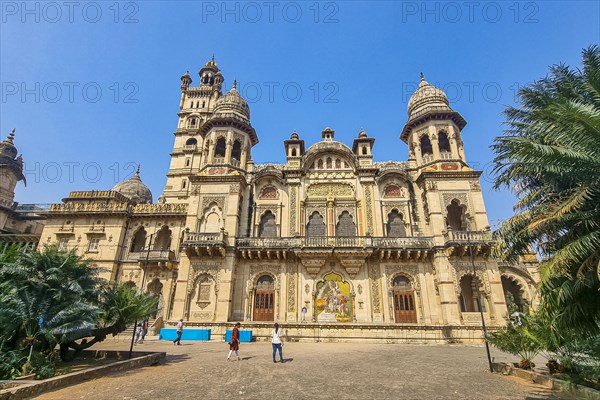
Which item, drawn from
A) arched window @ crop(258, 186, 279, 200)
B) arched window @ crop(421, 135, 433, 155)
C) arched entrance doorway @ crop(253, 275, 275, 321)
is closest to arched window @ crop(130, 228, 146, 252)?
arched window @ crop(258, 186, 279, 200)

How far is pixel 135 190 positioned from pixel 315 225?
2199cm

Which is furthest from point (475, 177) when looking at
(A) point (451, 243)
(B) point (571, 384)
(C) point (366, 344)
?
(B) point (571, 384)

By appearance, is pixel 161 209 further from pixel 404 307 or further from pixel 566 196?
pixel 566 196

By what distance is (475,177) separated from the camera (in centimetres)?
2359

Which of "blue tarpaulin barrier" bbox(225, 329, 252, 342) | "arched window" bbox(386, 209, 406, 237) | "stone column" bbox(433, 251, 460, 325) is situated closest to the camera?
"blue tarpaulin barrier" bbox(225, 329, 252, 342)

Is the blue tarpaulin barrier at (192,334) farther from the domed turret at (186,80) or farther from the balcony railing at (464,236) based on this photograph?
the domed turret at (186,80)

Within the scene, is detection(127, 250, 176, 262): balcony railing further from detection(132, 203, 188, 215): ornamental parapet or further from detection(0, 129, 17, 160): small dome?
detection(0, 129, 17, 160): small dome

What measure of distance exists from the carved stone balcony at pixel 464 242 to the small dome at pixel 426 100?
10695 mm

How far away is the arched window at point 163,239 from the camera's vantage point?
2786cm

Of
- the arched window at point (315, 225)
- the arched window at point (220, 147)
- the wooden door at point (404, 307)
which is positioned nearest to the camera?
the wooden door at point (404, 307)

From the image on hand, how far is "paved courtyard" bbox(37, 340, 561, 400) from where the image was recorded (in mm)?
7215

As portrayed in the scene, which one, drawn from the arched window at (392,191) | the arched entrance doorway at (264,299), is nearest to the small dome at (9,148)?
the arched entrance doorway at (264,299)

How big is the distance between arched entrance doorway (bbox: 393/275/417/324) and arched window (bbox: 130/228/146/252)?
71.6 ft

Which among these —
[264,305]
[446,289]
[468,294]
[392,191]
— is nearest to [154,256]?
[264,305]
